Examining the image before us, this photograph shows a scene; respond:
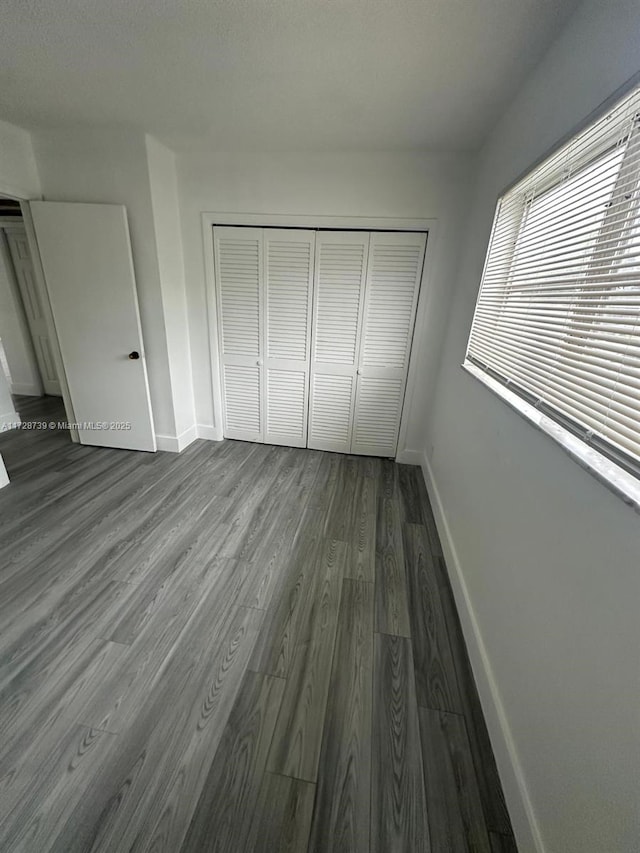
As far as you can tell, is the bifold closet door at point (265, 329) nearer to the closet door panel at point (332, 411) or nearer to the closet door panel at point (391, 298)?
the closet door panel at point (332, 411)

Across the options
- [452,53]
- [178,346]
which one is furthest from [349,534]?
[452,53]

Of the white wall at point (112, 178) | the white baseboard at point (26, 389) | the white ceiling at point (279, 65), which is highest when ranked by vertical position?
the white ceiling at point (279, 65)

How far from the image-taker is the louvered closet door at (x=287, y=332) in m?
2.57

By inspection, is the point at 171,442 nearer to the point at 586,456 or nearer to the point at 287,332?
the point at 287,332

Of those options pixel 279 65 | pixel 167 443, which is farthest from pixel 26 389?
pixel 279 65

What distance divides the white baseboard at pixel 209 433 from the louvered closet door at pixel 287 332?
52 cm

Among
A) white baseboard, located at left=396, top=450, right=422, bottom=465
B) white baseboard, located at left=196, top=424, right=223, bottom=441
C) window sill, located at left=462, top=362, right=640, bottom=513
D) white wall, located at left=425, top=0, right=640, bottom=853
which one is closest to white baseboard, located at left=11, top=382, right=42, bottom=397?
white baseboard, located at left=196, top=424, right=223, bottom=441

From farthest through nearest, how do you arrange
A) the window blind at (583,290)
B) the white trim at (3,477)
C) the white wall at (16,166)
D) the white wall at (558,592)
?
the white trim at (3,477) → the white wall at (16,166) → the window blind at (583,290) → the white wall at (558,592)

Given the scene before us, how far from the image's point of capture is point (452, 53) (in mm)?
1391

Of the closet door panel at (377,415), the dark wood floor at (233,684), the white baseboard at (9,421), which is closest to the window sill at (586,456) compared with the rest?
the dark wood floor at (233,684)

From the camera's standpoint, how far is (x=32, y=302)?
3.92 metres

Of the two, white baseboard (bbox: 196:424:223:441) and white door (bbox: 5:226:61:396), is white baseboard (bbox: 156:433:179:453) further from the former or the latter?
white door (bbox: 5:226:61:396)

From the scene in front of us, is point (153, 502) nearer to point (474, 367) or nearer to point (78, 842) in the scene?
point (78, 842)

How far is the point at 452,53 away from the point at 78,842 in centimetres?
308
